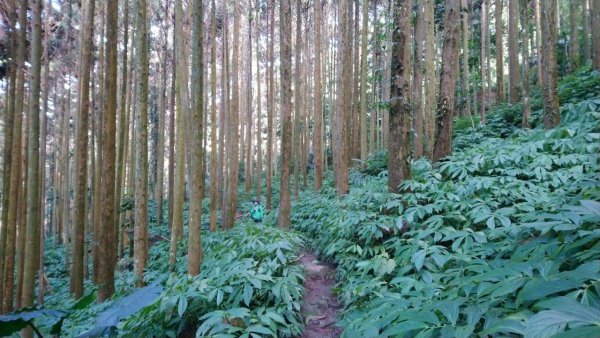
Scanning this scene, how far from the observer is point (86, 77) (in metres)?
6.46

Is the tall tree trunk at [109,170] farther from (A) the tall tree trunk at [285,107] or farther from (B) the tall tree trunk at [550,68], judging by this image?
(B) the tall tree trunk at [550,68]

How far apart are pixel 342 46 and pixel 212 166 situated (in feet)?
15.7

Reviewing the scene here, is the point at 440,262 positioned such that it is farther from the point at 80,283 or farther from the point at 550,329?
the point at 80,283

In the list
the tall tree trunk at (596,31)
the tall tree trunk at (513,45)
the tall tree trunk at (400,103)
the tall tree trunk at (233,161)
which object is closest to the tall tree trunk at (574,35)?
the tall tree trunk at (513,45)

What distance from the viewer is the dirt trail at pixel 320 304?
3328 mm

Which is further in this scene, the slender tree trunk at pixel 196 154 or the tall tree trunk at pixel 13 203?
the tall tree trunk at pixel 13 203

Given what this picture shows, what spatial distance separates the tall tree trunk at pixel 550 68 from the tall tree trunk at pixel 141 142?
736cm

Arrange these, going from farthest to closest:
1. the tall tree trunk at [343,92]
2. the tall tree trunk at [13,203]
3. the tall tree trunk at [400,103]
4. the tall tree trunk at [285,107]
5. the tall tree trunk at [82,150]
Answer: the tall tree trunk at [343,92] < the tall tree trunk at [285,107] < the tall tree trunk at [13,203] < the tall tree trunk at [82,150] < the tall tree trunk at [400,103]

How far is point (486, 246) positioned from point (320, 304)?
1998mm

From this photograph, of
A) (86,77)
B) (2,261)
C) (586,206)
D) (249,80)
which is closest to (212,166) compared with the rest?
(86,77)

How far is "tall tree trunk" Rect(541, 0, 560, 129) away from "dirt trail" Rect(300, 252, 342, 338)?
533 cm

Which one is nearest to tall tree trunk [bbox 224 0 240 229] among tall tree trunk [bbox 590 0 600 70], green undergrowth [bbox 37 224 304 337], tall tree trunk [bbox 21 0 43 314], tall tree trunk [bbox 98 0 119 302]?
tall tree trunk [bbox 98 0 119 302]

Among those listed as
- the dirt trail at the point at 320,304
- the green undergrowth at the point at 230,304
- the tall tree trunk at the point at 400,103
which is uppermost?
the tall tree trunk at the point at 400,103

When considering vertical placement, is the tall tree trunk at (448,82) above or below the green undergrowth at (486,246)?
above
